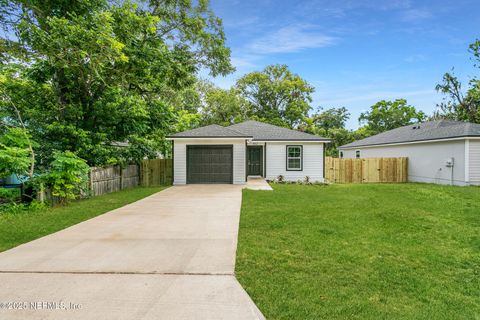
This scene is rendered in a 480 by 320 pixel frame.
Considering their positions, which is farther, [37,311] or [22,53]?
[22,53]

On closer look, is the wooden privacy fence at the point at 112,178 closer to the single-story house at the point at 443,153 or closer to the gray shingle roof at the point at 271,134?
the gray shingle roof at the point at 271,134

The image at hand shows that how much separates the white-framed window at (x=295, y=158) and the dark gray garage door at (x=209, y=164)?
3.93 metres

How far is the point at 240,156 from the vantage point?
1440 cm

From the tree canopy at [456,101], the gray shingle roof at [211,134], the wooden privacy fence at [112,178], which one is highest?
the tree canopy at [456,101]

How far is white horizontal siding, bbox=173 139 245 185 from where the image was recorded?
566 inches

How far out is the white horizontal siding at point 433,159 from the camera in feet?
48.0

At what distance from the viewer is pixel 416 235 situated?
221 inches

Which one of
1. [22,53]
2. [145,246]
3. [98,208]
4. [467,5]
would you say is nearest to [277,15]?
[467,5]

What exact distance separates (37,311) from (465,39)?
88.8 feet

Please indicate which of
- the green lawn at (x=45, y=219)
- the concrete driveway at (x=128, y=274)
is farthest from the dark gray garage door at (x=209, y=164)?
the concrete driveway at (x=128, y=274)

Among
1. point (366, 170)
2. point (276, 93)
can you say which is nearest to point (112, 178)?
point (366, 170)

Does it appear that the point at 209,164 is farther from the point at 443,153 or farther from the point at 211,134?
the point at 443,153

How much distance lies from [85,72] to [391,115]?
3697cm

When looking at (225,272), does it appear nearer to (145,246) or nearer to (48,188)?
(145,246)
